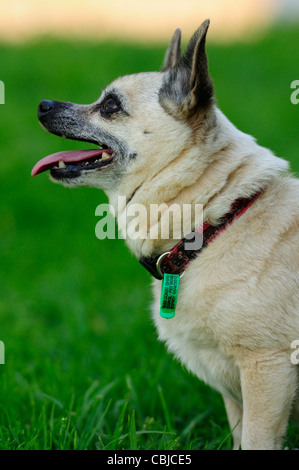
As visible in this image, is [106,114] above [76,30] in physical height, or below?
below

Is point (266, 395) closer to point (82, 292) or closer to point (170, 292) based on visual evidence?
point (170, 292)

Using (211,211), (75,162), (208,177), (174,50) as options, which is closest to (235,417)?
(211,211)

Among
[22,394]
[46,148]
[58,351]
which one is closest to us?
[22,394]

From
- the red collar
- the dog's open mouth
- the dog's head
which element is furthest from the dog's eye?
the red collar

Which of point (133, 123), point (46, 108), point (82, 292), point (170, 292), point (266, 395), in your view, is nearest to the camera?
point (266, 395)

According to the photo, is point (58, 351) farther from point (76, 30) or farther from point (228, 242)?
point (76, 30)

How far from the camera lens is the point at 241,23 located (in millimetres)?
11203

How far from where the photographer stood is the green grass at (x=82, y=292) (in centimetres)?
285

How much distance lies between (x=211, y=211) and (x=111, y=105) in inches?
32.3

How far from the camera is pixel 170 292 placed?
2.47 m

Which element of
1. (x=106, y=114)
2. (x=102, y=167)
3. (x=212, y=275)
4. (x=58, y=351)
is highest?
(x=106, y=114)

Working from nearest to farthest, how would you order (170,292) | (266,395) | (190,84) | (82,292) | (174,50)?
(266,395) → (170,292) → (190,84) → (174,50) → (82,292)

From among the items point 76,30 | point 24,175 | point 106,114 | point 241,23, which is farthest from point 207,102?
point 241,23

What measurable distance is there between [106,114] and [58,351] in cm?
171
